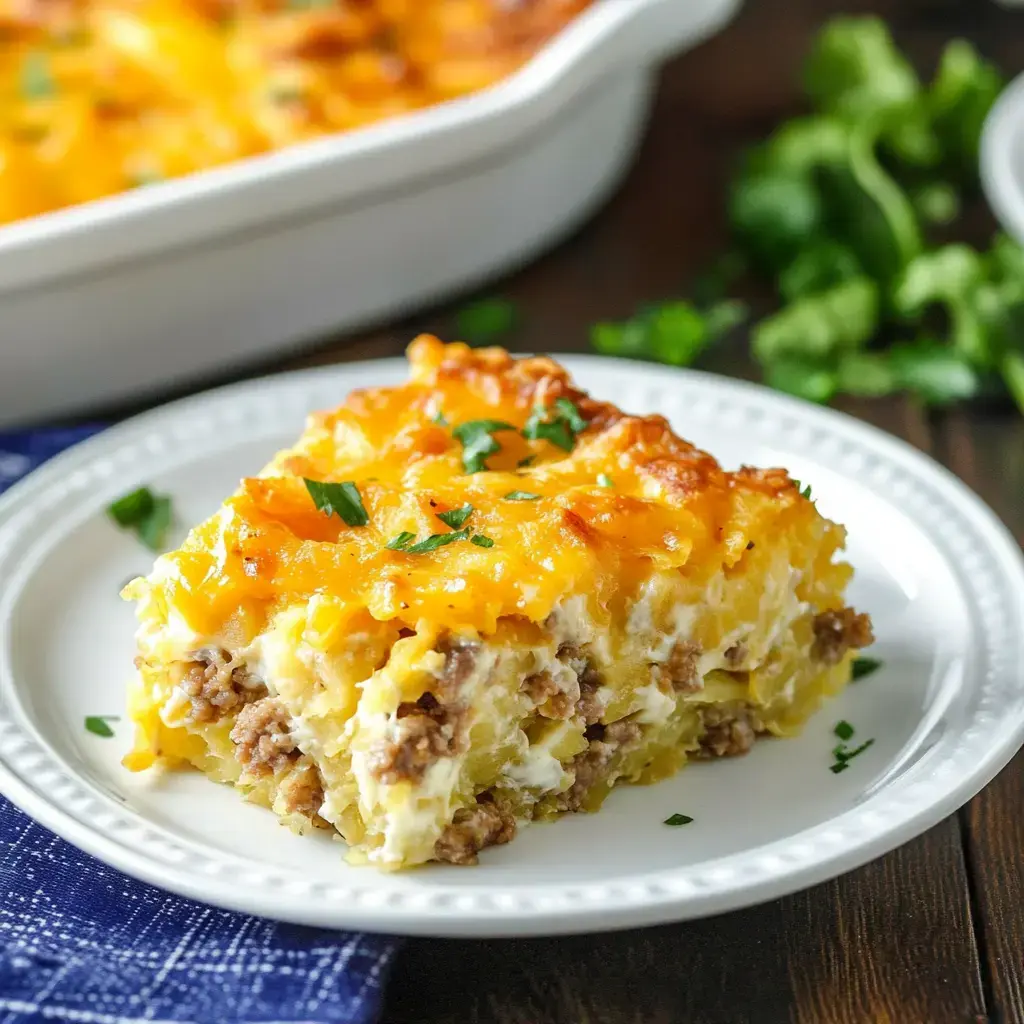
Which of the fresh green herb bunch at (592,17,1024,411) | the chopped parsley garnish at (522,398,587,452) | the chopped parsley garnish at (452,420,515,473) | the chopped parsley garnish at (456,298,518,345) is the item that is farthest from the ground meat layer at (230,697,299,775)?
the chopped parsley garnish at (456,298,518,345)

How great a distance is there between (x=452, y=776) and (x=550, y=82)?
7.71ft

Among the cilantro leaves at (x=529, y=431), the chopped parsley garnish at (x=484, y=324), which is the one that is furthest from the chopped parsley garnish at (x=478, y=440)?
the chopped parsley garnish at (x=484, y=324)

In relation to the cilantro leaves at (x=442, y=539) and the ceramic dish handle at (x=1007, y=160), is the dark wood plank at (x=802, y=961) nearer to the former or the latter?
the cilantro leaves at (x=442, y=539)

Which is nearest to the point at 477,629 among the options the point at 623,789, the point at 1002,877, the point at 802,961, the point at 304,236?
the point at 623,789

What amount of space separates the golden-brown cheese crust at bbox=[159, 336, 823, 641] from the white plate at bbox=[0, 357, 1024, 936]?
14.3 inches

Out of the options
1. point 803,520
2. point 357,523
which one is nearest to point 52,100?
point 357,523

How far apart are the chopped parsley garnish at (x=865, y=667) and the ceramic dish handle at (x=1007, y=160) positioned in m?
1.58

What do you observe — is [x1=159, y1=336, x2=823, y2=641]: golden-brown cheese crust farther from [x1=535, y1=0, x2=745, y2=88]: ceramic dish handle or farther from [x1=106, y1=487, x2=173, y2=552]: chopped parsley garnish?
[x1=535, y1=0, x2=745, y2=88]: ceramic dish handle

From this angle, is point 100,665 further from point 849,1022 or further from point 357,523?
point 849,1022

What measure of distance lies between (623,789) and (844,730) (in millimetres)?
429

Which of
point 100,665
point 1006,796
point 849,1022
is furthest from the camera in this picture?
point 100,665

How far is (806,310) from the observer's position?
458cm

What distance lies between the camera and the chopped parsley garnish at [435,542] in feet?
8.93

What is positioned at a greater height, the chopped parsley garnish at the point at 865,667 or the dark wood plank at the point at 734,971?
the dark wood plank at the point at 734,971
